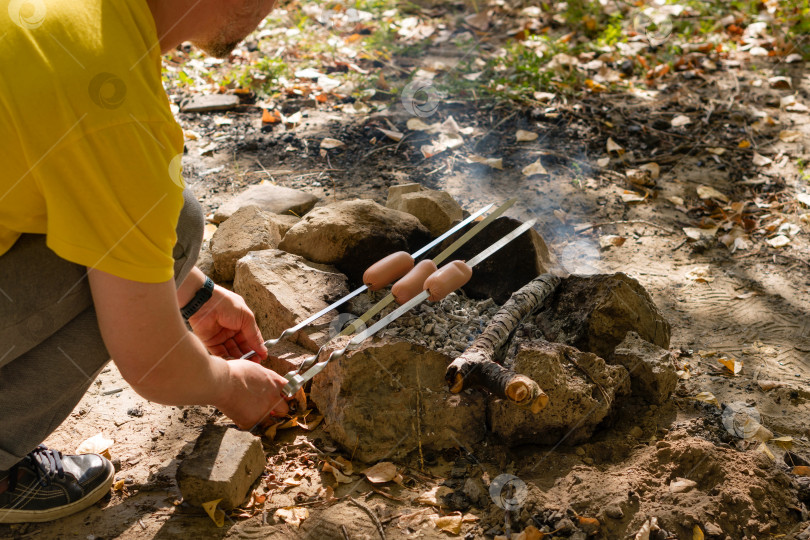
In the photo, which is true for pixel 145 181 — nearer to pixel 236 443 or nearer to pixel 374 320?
pixel 236 443

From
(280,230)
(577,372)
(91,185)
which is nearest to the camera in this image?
(91,185)

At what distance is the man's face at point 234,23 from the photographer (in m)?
1.83

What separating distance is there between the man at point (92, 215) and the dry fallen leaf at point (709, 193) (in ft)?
10.3

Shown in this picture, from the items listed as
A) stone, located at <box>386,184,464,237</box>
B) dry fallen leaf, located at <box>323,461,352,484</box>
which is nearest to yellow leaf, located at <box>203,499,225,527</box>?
dry fallen leaf, located at <box>323,461,352,484</box>

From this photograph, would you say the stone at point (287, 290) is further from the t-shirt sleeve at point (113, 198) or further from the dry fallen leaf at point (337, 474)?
the t-shirt sleeve at point (113, 198)

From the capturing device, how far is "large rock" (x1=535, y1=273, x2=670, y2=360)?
2.72 m

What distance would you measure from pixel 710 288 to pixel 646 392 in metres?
1.15

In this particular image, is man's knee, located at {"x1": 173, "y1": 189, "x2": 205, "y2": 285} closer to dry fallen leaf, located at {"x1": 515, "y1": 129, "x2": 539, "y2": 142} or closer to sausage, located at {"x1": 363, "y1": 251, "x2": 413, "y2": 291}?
sausage, located at {"x1": 363, "y1": 251, "x2": 413, "y2": 291}

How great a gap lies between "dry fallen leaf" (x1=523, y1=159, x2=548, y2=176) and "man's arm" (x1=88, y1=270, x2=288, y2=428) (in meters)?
2.83

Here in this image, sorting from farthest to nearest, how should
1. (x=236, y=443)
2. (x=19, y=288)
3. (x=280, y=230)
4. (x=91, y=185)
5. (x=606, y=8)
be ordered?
(x=606, y=8) < (x=280, y=230) < (x=236, y=443) < (x=19, y=288) < (x=91, y=185)

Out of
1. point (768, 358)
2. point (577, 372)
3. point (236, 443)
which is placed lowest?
point (768, 358)

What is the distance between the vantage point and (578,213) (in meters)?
4.11

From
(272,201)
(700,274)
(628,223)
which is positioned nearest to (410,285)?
(272,201)

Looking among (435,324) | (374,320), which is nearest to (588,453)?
(435,324)
